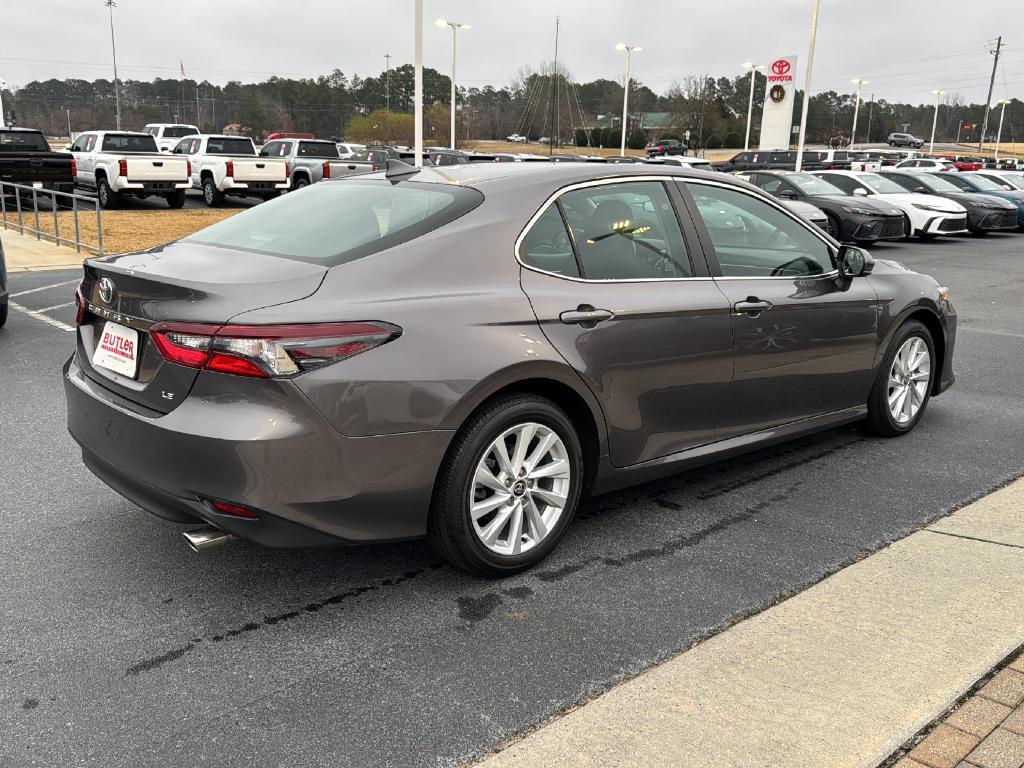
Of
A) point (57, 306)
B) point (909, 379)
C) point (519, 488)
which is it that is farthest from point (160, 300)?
point (57, 306)

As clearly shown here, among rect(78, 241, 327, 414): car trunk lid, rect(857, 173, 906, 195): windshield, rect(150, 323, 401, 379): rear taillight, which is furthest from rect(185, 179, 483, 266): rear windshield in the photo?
rect(857, 173, 906, 195): windshield

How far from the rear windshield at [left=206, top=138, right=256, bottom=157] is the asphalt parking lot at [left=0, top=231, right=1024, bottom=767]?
21.1 metres

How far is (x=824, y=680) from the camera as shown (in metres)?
2.84

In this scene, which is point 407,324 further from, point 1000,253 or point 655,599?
point 1000,253

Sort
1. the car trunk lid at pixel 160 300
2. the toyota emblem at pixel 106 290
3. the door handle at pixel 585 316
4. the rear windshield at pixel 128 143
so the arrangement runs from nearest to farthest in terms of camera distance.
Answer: the car trunk lid at pixel 160 300 → the toyota emblem at pixel 106 290 → the door handle at pixel 585 316 → the rear windshield at pixel 128 143

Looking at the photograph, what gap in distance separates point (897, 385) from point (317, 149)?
915 inches

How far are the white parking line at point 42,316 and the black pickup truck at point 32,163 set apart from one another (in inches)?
493

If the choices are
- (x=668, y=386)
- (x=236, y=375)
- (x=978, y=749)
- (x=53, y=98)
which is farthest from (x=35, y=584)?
(x=53, y=98)

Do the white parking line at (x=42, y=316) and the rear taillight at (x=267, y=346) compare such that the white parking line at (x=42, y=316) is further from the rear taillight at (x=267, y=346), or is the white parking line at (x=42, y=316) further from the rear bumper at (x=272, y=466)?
the rear taillight at (x=267, y=346)

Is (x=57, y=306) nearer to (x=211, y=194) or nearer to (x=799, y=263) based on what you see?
(x=799, y=263)

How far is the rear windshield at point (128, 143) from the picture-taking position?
2333 cm

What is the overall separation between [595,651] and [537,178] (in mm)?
1929

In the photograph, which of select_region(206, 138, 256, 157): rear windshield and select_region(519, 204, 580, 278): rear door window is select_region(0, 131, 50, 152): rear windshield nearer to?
select_region(206, 138, 256, 157): rear windshield

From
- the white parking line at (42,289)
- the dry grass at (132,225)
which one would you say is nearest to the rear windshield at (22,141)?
the dry grass at (132,225)
